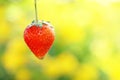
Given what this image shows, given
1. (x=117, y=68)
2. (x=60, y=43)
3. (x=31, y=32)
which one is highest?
(x=31, y=32)

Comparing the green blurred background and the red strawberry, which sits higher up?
the red strawberry

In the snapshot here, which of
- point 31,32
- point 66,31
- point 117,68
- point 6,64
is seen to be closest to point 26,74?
point 6,64

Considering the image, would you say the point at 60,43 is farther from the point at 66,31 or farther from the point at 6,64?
the point at 6,64

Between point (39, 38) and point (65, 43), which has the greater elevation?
point (39, 38)

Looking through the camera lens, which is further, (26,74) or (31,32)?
(26,74)

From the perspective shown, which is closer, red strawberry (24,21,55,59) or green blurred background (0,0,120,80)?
red strawberry (24,21,55,59)

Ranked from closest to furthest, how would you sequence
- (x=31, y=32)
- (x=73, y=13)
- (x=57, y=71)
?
1. (x=31, y=32)
2. (x=57, y=71)
3. (x=73, y=13)
